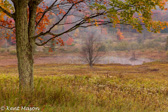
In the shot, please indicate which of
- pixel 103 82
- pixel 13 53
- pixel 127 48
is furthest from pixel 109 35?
pixel 103 82

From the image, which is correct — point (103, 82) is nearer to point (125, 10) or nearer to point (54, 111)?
point (125, 10)

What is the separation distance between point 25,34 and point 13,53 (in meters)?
51.5

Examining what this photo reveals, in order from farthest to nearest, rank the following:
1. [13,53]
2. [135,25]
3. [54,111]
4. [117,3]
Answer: [13,53], [135,25], [117,3], [54,111]

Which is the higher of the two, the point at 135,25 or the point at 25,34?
the point at 135,25

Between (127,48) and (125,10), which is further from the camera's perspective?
(127,48)

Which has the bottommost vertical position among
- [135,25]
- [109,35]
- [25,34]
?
[25,34]

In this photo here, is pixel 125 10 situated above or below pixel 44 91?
above

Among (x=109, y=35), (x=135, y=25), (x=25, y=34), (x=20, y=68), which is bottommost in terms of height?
(x=20, y=68)

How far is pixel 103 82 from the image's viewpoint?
30.1ft

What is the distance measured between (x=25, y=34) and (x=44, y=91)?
194 cm

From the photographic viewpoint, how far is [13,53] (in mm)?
50188

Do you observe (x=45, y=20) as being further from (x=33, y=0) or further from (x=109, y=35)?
(x=109, y=35)

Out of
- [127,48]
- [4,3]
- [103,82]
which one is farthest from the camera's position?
[127,48]

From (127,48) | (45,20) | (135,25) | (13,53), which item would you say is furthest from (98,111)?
(127,48)
